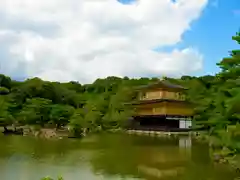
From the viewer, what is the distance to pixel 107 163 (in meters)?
15.4

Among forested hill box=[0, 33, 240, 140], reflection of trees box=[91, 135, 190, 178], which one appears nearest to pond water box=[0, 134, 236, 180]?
reflection of trees box=[91, 135, 190, 178]

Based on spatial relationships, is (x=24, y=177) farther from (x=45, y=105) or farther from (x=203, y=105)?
(x=203, y=105)

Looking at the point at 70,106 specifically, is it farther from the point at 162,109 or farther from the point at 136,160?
the point at 136,160

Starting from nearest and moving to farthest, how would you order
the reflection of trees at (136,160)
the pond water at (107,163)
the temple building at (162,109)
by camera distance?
the pond water at (107,163) < the reflection of trees at (136,160) < the temple building at (162,109)

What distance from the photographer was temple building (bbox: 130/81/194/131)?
1387 inches

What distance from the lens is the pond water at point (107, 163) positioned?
1288 cm

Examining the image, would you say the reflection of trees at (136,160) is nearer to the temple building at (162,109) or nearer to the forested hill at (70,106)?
the forested hill at (70,106)

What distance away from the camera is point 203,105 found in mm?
32562

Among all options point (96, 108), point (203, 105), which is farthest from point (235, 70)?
point (96, 108)

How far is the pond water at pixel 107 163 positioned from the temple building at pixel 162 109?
14.1m

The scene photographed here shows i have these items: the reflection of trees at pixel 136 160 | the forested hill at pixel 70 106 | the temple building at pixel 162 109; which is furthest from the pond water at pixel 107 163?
the temple building at pixel 162 109

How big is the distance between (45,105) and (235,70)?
74.7 feet

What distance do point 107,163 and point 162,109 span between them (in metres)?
21.2

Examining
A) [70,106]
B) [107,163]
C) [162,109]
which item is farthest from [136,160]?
[70,106]
